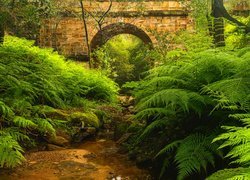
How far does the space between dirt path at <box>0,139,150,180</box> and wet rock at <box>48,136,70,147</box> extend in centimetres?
35

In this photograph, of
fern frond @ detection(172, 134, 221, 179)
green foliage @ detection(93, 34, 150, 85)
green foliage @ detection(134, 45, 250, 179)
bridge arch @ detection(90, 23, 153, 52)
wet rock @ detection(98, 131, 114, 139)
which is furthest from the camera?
green foliage @ detection(93, 34, 150, 85)

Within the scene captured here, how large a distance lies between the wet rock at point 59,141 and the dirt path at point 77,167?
13.7 inches

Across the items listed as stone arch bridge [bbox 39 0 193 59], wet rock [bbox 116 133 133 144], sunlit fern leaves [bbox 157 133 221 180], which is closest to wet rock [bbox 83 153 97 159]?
wet rock [bbox 116 133 133 144]

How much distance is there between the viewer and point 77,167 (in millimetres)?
4273

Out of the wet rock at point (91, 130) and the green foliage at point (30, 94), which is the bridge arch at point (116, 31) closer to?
the green foliage at point (30, 94)

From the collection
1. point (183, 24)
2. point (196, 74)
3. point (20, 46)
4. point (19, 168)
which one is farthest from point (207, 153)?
point (183, 24)

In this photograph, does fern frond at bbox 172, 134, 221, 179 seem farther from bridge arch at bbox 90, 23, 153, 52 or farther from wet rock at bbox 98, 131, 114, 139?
bridge arch at bbox 90, 23, 153, 52

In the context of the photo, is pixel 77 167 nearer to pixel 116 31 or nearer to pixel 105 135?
pixel 105 135

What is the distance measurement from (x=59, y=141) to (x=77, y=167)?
1282 mm

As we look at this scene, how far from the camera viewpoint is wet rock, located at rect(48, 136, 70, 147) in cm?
534

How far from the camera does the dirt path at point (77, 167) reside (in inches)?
152

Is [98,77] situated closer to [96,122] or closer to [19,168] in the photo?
[96,122]

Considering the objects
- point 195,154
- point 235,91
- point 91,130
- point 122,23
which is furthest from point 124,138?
point 122,23

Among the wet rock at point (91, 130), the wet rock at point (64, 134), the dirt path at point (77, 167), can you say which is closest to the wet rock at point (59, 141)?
the wet rock at point (64, 134)
